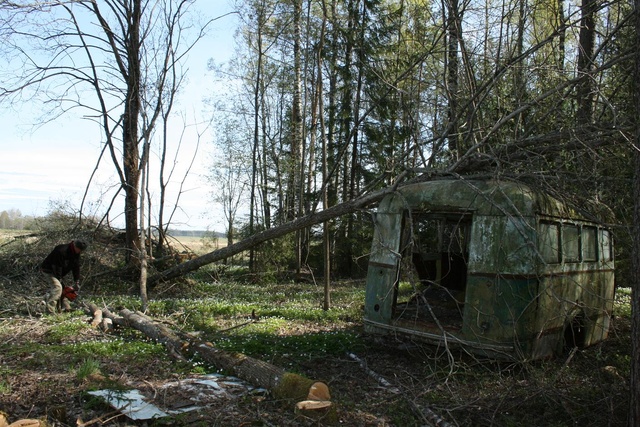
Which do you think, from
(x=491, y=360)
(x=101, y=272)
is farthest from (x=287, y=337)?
(x=101, y=272)

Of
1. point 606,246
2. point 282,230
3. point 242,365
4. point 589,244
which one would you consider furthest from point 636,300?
point 282,230

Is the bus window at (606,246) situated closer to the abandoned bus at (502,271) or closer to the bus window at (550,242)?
the abandoned bus at (502,271)

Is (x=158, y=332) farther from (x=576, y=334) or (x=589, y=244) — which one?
(x=589, y=244)

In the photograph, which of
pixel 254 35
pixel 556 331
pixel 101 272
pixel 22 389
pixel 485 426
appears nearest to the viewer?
pixel 485 426

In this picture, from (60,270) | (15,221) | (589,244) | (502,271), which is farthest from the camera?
(15,221)

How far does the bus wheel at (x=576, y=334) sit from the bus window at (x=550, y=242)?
153 centimetres

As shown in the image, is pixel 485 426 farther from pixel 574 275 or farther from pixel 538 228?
pixel 574 275

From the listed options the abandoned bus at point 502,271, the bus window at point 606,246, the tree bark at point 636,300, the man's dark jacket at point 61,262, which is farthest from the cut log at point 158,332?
the bus window at point 606,246

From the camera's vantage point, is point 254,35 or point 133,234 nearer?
point 133,234

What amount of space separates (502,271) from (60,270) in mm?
9126

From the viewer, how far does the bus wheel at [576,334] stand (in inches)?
329

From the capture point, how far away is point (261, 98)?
27469 millimetres

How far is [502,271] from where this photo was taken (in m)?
6.96

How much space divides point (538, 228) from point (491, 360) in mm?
1934
